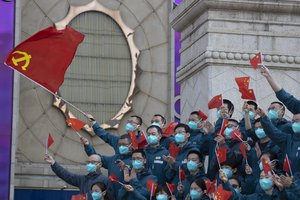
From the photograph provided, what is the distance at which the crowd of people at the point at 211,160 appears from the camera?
16922 millimetres

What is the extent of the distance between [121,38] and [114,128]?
2.05 metres

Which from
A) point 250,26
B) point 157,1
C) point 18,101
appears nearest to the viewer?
point 250,26

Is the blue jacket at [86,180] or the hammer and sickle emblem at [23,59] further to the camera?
the hammer and sickle emblem at [23,59]

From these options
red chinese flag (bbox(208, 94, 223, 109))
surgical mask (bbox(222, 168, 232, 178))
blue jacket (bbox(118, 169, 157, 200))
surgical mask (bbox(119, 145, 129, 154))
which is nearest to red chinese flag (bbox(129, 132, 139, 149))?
surgical mask (bbox(119, 145, 129, 154))

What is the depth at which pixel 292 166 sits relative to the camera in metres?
17.0

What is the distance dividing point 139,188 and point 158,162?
0.75m

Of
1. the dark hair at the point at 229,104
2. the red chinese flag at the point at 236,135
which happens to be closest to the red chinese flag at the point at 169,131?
the dark hair at the point at 229,104

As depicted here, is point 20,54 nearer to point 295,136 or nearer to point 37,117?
point 295,136

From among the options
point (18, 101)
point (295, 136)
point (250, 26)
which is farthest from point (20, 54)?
point (18, 101)

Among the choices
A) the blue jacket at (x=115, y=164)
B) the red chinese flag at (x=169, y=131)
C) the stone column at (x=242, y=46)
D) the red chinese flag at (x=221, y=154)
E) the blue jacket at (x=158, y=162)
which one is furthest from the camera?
the stone column at (x=242, y=46)

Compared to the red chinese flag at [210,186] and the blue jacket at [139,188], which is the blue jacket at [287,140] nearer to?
the red chinese flag at [210,186]

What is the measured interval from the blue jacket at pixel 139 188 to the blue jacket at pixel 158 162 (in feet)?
1.03

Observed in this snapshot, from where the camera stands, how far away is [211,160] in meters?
18.4

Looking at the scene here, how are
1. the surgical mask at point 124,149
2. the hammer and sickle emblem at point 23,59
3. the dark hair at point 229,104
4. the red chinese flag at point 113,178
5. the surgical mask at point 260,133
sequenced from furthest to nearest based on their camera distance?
1. the hammer and sickle emblem at point 23,59
2. the surgical mask at point 124,149
3. the red chinese flag at point 113,178
4. the dark hair at point 229,104
5. the surgical mask at point 260,133
